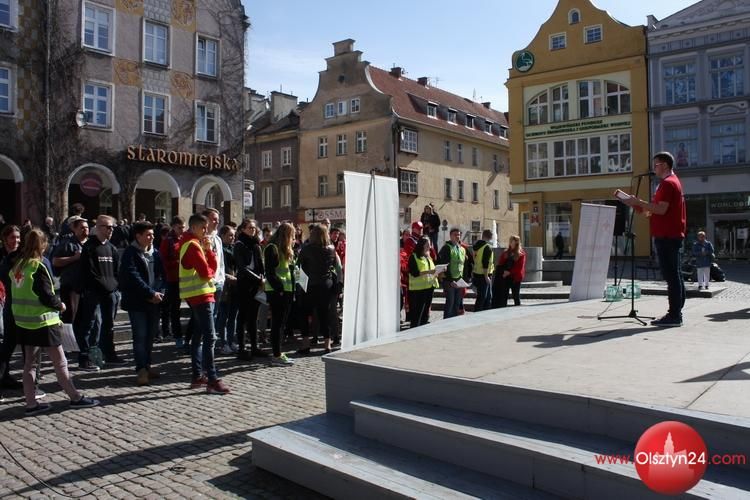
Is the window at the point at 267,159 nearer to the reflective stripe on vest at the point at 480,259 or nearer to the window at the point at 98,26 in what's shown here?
the window at the point at 98,26

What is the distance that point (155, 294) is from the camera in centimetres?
740

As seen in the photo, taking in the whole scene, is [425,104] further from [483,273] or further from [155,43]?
[483,273]

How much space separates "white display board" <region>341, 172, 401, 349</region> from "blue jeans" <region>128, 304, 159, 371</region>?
8.50 feet

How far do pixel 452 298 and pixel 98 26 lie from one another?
19.0 meters

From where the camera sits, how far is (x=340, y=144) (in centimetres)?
4656

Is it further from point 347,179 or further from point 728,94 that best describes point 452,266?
point 728,94

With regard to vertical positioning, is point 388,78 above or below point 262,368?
above

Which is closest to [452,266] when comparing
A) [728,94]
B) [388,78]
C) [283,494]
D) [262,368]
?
[262,368]

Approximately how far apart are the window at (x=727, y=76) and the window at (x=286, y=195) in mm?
29020

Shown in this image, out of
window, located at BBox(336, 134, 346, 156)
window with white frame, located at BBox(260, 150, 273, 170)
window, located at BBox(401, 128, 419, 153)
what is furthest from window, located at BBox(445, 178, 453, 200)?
window with white frame, located at BBox(260, 150, 273, 170)

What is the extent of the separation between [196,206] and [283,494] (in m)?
25.5

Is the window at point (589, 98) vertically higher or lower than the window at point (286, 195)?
higher

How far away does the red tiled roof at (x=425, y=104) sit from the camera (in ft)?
152

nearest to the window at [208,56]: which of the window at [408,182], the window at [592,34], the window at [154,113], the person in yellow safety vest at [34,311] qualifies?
the window at [154,113]
